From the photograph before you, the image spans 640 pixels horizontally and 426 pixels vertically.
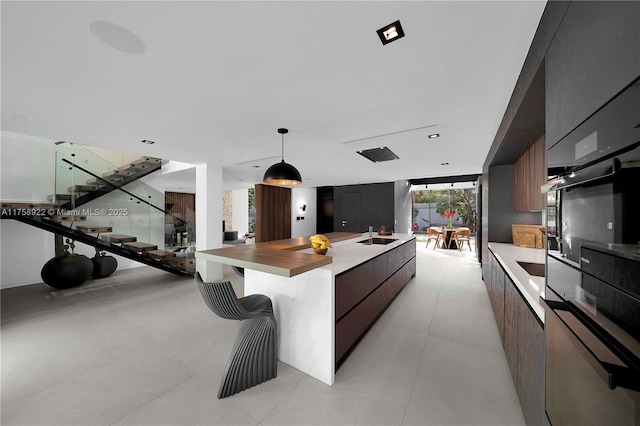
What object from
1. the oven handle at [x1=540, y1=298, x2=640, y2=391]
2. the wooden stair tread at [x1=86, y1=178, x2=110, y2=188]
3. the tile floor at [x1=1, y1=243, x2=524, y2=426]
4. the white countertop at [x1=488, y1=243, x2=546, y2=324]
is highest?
the wooden stair tread at [x1=86, y1=178, x2=110, y2=188]

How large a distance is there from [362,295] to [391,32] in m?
2.28

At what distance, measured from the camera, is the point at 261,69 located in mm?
1812

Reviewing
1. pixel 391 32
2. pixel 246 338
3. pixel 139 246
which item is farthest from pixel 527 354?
pixel 139 246

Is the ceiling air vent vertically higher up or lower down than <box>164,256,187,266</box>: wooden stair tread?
higher up

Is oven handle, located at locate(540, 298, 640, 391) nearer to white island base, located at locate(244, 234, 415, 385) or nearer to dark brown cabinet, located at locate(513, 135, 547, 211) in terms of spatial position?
white island base, located at locate(244, 234, 415, 385)

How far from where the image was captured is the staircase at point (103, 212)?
427 centimetres

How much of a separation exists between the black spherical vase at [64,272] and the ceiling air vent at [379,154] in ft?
18.9

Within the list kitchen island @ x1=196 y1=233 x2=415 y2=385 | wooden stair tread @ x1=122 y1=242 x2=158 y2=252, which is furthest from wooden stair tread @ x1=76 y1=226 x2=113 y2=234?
kitchen island @ x1=196 y1=233 x2=415 y2=385

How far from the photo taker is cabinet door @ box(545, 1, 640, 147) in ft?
2.10

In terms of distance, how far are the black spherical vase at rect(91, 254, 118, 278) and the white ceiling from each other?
A: 315 centimetres

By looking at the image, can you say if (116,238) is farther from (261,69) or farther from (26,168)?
(261,69)

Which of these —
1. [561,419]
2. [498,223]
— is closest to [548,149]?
[561,419]

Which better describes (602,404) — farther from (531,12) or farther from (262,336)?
(262,336)

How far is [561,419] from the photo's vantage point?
35.9 inches
